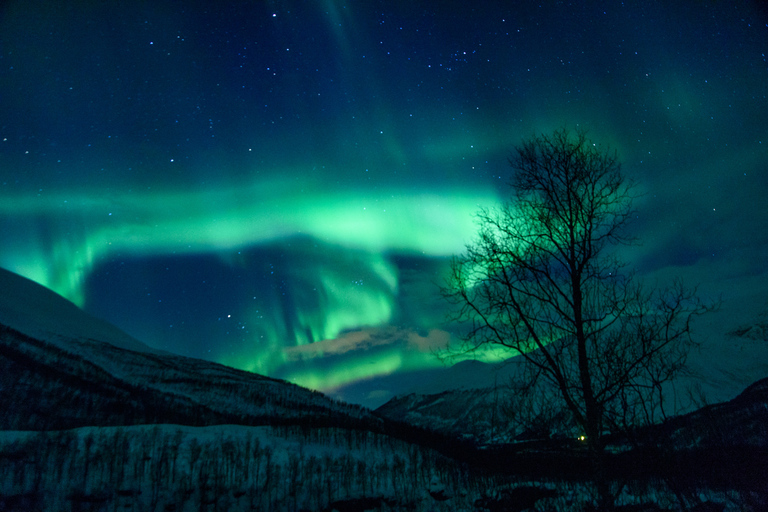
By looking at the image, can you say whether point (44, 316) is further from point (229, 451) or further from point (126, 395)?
point (229, 451)

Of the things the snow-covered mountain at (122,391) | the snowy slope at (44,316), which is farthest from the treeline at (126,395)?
the snowy slope at (44,316)

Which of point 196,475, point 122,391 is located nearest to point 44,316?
point 122,391

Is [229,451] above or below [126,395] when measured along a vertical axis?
below

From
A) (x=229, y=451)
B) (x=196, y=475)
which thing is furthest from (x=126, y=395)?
(x=196, y=475)

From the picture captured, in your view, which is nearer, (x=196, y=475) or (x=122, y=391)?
(x=196, y=475)

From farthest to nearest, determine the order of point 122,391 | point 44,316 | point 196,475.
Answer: point 44,316, point 122,391, point 196,475

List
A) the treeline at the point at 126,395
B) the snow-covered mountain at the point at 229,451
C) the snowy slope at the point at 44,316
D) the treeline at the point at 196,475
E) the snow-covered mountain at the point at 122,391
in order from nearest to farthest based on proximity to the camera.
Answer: the snow-covered mountain at the point at 229,451 → the treeline at the point at 196,475 → the treeline at the point at 126,395 → the snow-covered mountain at the point at 122,391 → the snowy slope at the point at 44,316

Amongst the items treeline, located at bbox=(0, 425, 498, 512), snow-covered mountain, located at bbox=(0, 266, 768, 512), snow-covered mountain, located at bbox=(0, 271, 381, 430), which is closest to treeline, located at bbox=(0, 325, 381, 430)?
snow-covered mountain, located at bbox=(0, 271, 381, 430)

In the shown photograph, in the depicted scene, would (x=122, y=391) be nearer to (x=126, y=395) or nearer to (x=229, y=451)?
(x=126, y=395)

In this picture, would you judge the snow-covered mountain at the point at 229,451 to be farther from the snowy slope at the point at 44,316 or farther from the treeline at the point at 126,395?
the snowy slope at the point at 44,316

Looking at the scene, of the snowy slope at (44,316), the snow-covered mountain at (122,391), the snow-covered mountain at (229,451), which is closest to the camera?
the snow-covered mountain at (229,451)

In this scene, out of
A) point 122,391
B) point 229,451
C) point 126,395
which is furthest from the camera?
point 122,391

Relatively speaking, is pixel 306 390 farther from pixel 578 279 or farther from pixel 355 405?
pixel 578 279

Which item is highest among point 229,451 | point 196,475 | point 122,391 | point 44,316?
point 44,316
